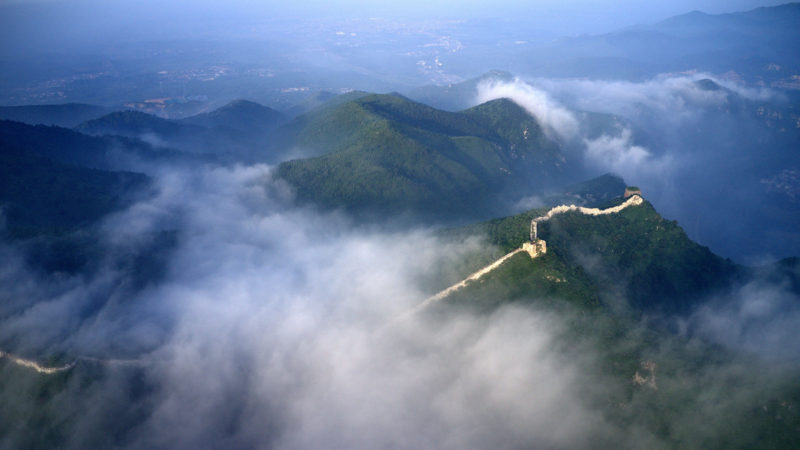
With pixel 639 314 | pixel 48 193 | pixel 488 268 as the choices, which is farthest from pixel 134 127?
pixel 639 314

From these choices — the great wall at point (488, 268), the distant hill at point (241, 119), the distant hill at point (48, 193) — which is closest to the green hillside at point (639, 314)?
the great wall at point (488, 268)

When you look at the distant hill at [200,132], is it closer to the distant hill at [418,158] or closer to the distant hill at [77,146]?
the distant hill at [77,146]

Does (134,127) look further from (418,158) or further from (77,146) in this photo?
(418,158)

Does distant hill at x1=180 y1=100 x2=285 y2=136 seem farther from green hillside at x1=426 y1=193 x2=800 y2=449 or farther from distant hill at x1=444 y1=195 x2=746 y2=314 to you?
distant hill at x1=444 y1=195 x2=746 y2=314

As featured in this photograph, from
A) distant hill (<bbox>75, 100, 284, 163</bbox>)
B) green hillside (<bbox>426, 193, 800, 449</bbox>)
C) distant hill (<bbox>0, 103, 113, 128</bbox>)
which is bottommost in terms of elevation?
green hillside (<bbox>426, 193, 800, 449</bbox>)

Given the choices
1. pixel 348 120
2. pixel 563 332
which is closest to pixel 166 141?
pixel 348 120

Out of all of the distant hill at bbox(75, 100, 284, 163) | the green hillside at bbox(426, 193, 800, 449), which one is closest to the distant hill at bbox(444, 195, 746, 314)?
the green hillside at bbox(426, 193, 800, 449)

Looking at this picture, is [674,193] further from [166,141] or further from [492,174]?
[166,141]
